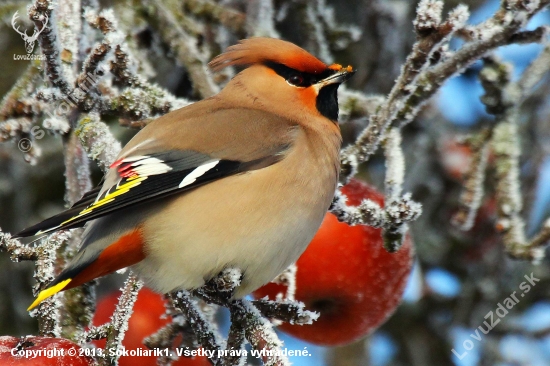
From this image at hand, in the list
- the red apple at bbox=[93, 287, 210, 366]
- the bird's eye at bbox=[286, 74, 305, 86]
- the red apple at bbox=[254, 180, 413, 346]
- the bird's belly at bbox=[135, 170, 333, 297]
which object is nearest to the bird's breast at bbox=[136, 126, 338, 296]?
the bird's belly at bbox=[135, 170, 333, 297]

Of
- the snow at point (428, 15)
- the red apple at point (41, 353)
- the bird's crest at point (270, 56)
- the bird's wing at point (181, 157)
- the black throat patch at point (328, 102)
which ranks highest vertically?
the snow at point (428, 15)

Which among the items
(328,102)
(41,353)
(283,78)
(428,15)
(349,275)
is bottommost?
(349,275)

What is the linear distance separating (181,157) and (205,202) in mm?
173

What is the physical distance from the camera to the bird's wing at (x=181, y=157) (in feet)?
7.65

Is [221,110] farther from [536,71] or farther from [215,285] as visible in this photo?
[536,71]

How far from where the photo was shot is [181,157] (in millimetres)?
2561

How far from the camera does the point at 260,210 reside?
8.21 ft

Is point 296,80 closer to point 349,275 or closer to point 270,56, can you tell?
point 270,56

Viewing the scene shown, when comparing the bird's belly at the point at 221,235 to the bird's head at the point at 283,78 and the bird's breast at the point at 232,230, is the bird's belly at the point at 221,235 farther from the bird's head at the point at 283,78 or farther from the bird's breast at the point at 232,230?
the bird's head at the point at 283,78

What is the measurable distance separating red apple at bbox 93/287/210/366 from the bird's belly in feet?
1.06

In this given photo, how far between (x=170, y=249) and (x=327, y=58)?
1.63 metres

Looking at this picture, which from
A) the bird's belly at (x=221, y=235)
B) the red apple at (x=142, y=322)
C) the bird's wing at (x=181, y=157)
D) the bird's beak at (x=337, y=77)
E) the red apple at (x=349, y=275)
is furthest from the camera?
the red apple at (x=349, y=275)

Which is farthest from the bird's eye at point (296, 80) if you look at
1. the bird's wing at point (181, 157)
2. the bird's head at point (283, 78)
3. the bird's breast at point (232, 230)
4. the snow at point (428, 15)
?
the snow at point (428, 15)

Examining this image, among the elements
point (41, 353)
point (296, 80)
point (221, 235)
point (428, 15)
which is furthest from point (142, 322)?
point (428, 15)
